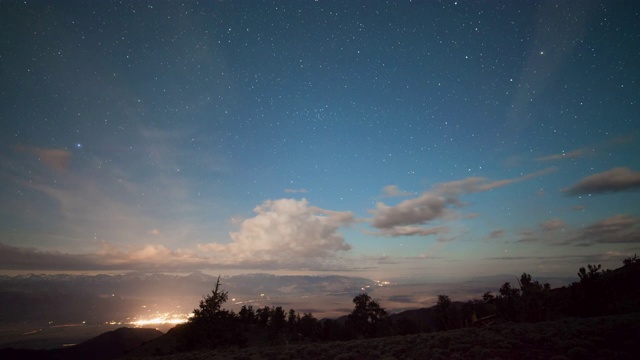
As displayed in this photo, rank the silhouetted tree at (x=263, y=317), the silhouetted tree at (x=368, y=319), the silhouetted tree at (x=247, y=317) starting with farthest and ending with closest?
1. the silhouetted tree at (x=247, y=317)
2. the silhouetted tree at (x=263, y=317)
3. the silhouetted tree at (x=368, y=319)

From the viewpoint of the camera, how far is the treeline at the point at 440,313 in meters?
40.0

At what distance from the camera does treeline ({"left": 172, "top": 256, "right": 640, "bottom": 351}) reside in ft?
131

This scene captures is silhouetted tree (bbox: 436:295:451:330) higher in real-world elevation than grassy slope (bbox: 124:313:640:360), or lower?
lower

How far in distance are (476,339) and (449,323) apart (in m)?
55.4

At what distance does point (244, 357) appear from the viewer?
2375 centimetres

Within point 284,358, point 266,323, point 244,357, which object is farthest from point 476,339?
point 266,323

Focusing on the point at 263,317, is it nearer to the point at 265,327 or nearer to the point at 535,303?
the point at 265,327

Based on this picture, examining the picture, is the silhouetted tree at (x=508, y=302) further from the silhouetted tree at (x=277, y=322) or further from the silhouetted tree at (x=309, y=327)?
the silhouetted tree at (x=277, y=322)

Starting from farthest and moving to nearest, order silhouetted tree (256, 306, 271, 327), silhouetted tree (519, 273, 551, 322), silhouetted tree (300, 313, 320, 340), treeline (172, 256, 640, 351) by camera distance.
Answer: silhouetted tree (256, 306, 271, 327), silhouetted tree (300, 313, 320, 340), silhouetted tree (519, 273, 551, 322), treeline (172, 256, 640, 351)

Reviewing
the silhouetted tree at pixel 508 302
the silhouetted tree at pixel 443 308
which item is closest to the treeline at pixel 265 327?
the silhouetted tree at pixel 443 308

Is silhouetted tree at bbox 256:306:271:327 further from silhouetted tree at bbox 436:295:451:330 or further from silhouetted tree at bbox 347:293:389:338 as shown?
silhouetted tree at bbox 436:295:451:330

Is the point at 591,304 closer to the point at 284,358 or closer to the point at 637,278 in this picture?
the point at 637,278

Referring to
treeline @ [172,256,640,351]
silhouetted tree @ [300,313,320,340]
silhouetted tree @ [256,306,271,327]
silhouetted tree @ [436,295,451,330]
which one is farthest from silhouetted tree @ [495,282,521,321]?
silhouetted tree @ [256,306,271,327]

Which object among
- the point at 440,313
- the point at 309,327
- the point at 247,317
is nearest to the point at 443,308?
the point at 440,313
